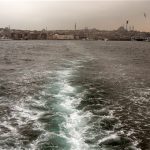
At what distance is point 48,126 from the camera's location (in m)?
16.8

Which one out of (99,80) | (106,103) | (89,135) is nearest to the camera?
(89,135)

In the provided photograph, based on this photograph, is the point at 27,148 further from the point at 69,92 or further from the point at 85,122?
the point at 69,92

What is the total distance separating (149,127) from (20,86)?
13.5m

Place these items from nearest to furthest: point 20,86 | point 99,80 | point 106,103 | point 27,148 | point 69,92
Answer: point 27,148, point 106,103, point 69,92, point 20,86, point 99,80

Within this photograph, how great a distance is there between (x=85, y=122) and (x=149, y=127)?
341 cm

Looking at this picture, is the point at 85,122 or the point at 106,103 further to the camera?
the point at 106,103

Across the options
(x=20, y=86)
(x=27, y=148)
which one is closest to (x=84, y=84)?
(x=20, y=86)

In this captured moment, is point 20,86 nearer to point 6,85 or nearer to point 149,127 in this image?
point 6,85

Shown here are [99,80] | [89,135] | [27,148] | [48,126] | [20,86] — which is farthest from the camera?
[99,80]

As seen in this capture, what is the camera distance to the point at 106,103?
72.0 feet

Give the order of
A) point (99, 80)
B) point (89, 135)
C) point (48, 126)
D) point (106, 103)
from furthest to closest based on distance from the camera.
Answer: point (99, 80)
point (106, 103)
point (48, 126)
point (89, 135)

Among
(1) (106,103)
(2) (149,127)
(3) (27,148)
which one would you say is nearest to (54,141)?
(3) (27,148)

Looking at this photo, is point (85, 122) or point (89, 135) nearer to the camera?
point (89, 135)

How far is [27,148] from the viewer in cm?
1384
